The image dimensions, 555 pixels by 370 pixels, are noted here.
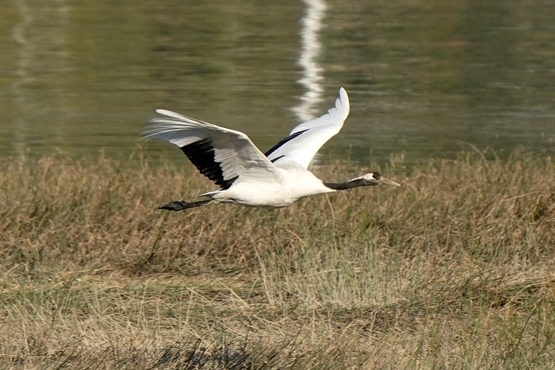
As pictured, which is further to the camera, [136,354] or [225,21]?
[225,21]

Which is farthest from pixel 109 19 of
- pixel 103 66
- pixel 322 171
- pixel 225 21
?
pixel 322 171

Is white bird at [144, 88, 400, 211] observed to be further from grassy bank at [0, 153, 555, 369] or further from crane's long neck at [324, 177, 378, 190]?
grassy bank at [0, 153, 555, 369]

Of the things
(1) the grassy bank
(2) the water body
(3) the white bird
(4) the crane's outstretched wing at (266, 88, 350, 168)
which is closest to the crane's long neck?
(3) the white bird

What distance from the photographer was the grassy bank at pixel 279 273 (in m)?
5.30

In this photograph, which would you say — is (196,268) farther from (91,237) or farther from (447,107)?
(447,107)

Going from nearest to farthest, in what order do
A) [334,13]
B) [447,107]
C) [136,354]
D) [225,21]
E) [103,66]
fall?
[136,354], [447,107], [103,66], [225,21], [334,13]

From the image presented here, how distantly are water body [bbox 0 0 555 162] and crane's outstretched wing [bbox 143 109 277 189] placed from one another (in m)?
4.62

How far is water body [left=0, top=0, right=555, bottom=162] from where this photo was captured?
40.0 ft

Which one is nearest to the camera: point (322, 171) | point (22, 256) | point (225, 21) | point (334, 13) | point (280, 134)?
point (22, 256)

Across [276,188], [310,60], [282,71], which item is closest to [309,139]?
[276,188]

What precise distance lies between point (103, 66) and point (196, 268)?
9.34 m

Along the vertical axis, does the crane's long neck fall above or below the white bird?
below

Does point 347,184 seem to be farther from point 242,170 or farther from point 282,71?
point 282,71

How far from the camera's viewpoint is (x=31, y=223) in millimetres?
7352
